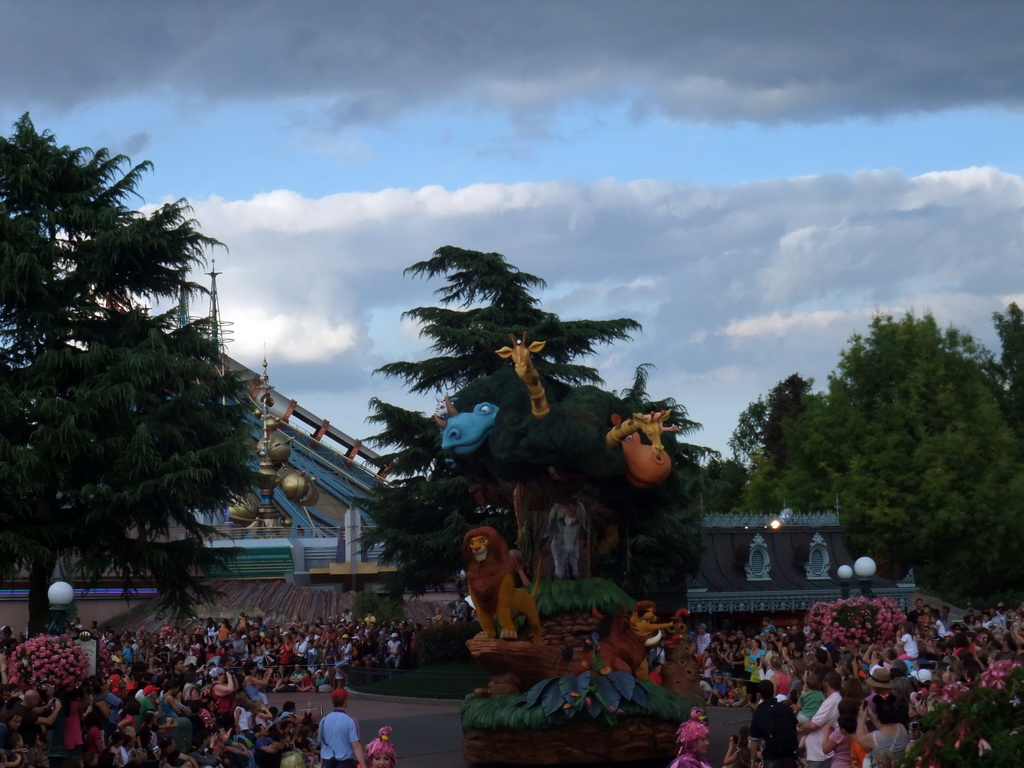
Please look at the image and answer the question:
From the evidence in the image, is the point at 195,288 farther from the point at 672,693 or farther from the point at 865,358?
the point at 865,358

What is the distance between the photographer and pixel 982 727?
5836 mm

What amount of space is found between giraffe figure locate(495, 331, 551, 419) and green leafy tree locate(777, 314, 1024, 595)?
2606 cm

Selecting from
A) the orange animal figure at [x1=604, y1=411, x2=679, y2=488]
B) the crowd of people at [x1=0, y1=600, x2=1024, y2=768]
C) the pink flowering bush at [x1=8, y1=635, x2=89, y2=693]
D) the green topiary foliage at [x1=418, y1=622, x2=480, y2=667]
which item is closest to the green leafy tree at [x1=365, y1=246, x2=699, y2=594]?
the green topiary foliage at [x1=418, y1=622, x2=480, y2=667]

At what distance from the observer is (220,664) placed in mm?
22531

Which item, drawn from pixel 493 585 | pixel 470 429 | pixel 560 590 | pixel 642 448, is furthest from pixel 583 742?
pixel 470 429

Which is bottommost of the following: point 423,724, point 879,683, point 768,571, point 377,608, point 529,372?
point 423,724

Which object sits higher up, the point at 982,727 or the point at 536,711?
the point at 982,727

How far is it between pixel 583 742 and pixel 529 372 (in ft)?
13.7

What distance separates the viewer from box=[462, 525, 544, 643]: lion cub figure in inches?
573

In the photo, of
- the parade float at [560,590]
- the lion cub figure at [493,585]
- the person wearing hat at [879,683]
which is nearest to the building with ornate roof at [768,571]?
the parade float at [560,590]

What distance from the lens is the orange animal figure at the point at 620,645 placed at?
593 inches

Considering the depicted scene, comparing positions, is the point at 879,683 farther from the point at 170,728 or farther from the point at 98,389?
the point at 98,389

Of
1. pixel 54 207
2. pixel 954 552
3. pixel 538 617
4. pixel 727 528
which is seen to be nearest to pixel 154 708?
pixel 538 617

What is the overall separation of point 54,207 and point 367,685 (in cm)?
1076
